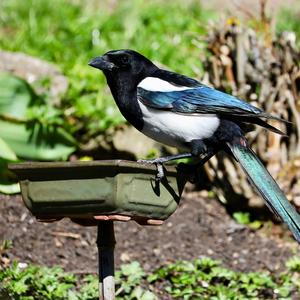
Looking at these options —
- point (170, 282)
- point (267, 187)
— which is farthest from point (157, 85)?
point (170, 282)

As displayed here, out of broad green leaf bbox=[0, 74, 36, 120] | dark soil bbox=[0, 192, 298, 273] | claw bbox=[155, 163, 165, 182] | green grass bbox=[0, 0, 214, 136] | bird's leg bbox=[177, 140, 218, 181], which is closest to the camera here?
claw bbox=[155, 163, 165, 182]

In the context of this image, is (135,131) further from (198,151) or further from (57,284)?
(198,151)

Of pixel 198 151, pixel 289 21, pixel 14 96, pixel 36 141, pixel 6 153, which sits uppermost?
pixel 289 21

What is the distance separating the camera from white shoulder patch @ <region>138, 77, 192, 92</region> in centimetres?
424

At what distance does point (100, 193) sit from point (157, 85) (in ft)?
3.31

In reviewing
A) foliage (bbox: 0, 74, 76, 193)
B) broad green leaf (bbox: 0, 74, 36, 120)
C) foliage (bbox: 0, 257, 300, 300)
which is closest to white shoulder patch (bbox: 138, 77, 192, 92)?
foliage (bbox: 0, 257, 300, 300)

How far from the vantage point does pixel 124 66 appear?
425 cm

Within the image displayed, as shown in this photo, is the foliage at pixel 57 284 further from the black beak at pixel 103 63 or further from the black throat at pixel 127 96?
the black beak at pixel 103 63

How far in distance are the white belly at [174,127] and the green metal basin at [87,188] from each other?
603mm

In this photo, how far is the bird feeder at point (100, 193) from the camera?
341cm

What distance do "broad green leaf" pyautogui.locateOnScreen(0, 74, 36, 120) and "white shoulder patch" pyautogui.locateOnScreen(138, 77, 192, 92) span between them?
167 cm

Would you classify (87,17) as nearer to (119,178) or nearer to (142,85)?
(142,85)

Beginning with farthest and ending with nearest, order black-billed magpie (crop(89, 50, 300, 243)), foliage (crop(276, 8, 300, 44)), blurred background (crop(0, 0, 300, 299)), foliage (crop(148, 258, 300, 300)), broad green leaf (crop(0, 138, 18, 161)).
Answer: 1. foliage (crop(276, 8, 300, 44))
2. blurred background (crop(0, 0, 300, 299))
3. broad green leaf (crop(0, 138, 18, 161))
4. foliage (crop(148, 258, 300, 300))
5. black-billed magpie (crop(89, 50, 300, 243))

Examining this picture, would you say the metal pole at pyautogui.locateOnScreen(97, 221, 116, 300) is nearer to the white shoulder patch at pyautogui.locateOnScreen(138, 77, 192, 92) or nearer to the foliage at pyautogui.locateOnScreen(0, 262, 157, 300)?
the foliage at pyautogui.locateOnScreen(0, 262, 157, 300)
